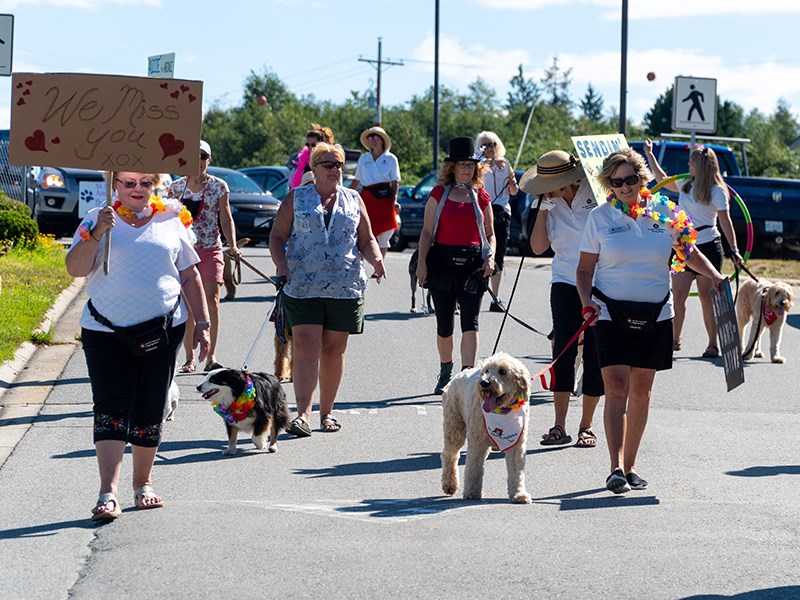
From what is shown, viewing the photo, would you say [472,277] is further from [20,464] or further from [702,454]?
[20,464]

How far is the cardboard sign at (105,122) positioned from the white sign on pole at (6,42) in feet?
26.8

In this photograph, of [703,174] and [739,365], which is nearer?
[739,365]

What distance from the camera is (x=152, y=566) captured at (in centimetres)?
588

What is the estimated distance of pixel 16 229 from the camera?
20.3 meters

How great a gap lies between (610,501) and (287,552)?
2.17m

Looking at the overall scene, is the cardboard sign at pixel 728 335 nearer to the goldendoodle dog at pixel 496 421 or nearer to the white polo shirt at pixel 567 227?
the white polo shirt at pixel 567 227

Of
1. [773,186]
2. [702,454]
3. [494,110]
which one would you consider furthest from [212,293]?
[494,110]

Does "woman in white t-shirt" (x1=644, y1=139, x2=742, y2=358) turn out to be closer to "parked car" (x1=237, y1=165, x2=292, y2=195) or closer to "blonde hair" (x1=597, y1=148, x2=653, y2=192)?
"blonde hair" (x1=597, y1=148, x2=653, y2=192)

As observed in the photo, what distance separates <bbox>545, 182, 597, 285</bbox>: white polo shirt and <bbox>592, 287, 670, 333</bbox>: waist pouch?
161 centimetres

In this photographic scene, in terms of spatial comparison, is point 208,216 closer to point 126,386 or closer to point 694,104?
point 126,386

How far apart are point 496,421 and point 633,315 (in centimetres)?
98

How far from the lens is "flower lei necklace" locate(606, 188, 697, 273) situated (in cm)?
763

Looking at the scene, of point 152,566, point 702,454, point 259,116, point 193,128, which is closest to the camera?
point 152,566

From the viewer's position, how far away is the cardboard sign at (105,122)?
7.06 metres
